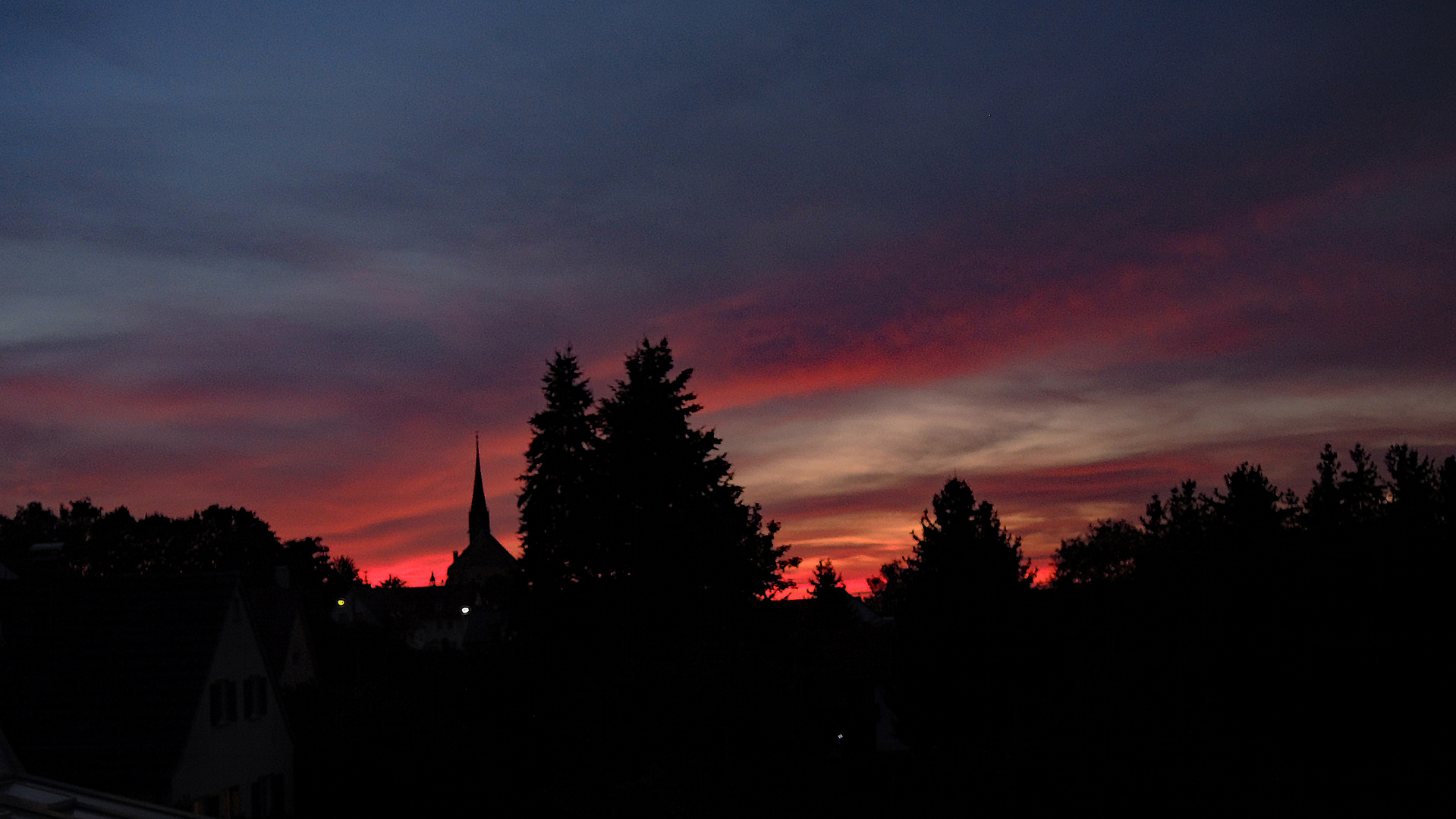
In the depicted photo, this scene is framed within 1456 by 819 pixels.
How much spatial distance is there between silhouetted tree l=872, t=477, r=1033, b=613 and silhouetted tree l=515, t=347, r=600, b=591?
13.7m

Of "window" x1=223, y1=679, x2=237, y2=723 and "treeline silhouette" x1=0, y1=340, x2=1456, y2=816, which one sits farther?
"window" x1=223, y1=679, x2=237, y2=723

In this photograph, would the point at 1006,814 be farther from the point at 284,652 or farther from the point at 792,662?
the point at 284,652

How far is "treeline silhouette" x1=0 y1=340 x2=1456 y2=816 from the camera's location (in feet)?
→ 74.4

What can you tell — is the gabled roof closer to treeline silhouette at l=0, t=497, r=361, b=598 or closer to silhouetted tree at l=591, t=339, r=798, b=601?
silhouetted tree at l=591, t=339, r=798, b=601

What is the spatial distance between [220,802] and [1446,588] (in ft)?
112

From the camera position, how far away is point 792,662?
141 ft

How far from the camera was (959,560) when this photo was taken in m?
41.2

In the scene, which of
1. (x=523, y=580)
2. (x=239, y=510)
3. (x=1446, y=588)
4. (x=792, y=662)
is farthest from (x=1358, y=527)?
(x=239, y=510)

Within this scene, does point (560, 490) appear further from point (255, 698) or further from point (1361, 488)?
point (1361, 488)

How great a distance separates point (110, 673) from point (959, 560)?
27891 mm

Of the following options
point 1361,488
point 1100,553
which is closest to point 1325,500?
point 1361,488

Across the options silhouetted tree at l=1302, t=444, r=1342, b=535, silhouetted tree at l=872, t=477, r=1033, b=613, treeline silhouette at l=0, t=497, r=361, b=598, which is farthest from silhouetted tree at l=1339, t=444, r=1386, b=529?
treeline silhouette at l=0, t=497, r=361, b=598

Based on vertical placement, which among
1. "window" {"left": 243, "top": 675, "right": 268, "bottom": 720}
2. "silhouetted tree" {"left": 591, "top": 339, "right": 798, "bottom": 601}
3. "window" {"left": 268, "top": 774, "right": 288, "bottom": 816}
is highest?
"silhouetted tree" {"left": 591, "top": 339, "right": 798, "bottom": 601}

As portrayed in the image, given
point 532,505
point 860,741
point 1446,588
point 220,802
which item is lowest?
point 860,741
